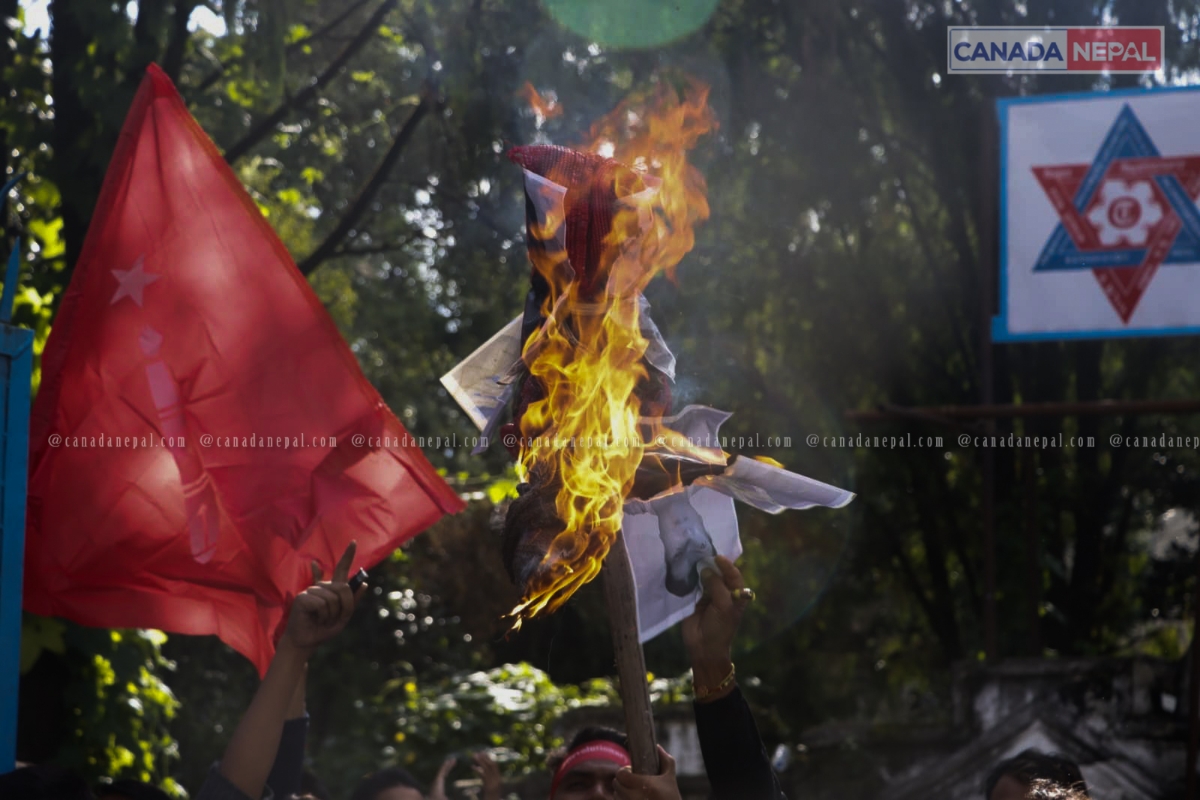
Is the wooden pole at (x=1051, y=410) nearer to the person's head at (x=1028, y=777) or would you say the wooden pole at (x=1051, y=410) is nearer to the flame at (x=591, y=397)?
the person's head at (x=1028, y=777)

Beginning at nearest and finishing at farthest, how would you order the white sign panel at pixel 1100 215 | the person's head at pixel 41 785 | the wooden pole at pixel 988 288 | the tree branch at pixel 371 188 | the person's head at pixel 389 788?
the person's head at pixel 41 785 < the person's head at pixel 389 788 < the white sign panel at pixel 1100 215 < the wooden pole at pixel 988 288 < the tree branch at pixel 371 188

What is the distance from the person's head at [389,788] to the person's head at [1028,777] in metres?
2.07

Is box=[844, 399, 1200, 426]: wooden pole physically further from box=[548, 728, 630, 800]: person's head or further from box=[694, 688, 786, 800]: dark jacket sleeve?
box=[694, 688, 786, 800]: dark jacket sleeve

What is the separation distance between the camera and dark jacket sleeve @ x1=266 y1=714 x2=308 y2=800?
3.88 m

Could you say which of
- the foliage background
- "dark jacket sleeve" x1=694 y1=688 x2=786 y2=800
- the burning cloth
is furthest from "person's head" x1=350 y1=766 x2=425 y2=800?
the burning cloth

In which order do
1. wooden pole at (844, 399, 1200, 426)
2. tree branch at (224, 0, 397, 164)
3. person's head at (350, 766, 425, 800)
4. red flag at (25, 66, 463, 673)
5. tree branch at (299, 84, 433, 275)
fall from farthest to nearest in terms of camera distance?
tree branch at (299, 84, 433, 275) → tree branch at (224, 0, 397, 164) → wooden pole at (844, 399, 1200, 426) → person's head at (350, 766, 425, 800) → red flag at (25, 66, 463, 673)

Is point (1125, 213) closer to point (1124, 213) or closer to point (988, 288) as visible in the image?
point (1124, 213)

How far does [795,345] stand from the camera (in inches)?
458

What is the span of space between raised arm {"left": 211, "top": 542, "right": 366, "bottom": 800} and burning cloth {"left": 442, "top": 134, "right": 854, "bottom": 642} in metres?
0.69

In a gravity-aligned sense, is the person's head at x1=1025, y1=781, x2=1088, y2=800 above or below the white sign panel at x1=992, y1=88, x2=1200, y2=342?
below

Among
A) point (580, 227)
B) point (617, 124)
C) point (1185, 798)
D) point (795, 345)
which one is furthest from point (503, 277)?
point (580, 227)

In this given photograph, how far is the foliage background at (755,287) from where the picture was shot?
761cm

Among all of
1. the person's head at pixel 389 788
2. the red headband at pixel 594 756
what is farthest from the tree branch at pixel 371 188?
the red headband at pixel 594 756

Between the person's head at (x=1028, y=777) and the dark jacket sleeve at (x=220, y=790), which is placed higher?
the dark jacket sleeve at (x=220, y=790)
